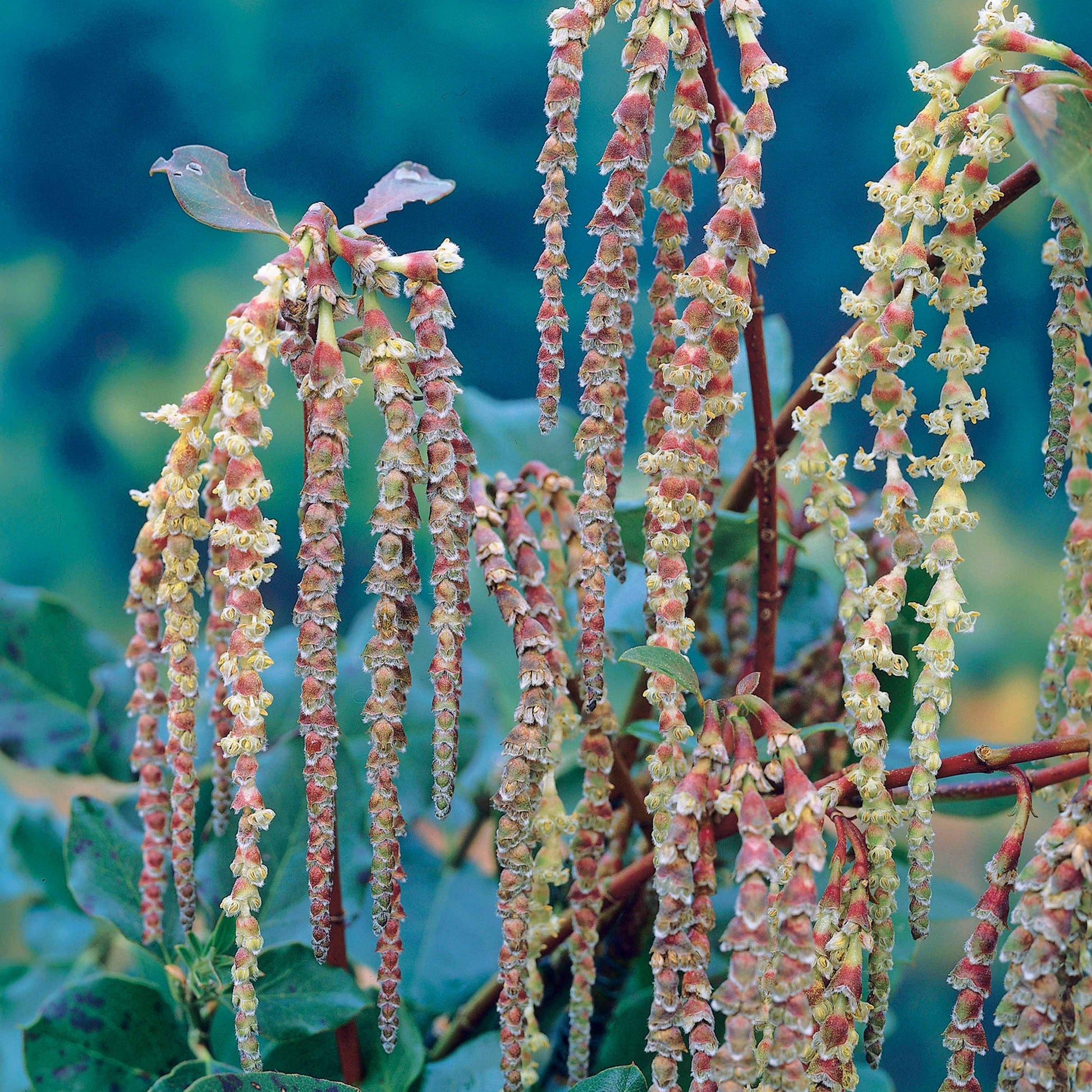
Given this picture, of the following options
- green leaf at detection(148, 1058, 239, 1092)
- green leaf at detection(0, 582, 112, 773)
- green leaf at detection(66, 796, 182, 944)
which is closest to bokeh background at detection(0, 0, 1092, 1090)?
green leaf at detection(0, 582, 112, 773)

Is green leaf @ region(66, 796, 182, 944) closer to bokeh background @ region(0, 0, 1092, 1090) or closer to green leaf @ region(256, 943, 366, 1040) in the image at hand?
green leaf @ region(256, 943, 366, 1040)

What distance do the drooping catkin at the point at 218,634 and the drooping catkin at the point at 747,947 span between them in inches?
5.4

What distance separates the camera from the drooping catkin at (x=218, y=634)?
11.4 inches

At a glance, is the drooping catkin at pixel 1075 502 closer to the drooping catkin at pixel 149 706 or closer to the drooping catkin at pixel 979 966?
the drooping catkin at pixel 979 966

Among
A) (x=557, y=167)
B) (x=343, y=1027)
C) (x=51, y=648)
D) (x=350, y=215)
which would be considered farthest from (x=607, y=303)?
(x=350, y=215)

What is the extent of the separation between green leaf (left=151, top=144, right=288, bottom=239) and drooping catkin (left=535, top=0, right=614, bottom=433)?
7cm

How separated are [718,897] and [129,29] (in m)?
0.94

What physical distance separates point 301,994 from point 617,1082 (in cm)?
12

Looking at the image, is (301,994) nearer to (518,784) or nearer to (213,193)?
(518,784)

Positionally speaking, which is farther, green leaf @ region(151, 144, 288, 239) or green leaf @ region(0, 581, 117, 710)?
green leaf @ region(0, 581, 117, 710)

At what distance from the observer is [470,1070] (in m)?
0.37

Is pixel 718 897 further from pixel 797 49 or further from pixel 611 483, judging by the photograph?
pixel 797 49

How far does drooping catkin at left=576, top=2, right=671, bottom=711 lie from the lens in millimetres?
271

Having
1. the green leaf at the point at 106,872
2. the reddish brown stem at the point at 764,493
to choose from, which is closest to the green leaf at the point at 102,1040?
the green leaf at the point at 106,872
